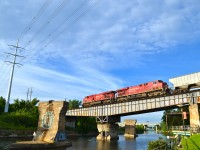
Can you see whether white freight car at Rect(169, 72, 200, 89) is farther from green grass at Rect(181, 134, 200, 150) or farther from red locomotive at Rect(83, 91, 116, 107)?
green grass at Rect(181, 134, 200, 150)

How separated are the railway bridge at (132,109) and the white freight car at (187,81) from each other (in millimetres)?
4336

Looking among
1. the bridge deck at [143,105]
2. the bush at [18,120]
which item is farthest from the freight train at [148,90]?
the bush at [18,120]

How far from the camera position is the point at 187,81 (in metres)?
51.6

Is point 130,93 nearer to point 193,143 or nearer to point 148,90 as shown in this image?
A: point 148,90

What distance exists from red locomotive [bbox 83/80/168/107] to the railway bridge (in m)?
3.44

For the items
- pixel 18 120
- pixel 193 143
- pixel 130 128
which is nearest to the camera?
pixel 193 143

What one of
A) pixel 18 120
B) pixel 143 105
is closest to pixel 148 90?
pixel 143 105

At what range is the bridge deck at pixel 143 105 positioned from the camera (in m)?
47.3

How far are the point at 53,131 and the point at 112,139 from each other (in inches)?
1081

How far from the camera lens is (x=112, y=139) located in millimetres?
64125

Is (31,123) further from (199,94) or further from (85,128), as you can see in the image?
(199,94)

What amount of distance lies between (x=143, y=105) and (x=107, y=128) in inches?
605

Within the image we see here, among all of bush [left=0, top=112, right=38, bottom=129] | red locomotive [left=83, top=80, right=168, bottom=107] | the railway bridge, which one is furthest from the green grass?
bush [left=0, top=112, right=38, bottom=129]

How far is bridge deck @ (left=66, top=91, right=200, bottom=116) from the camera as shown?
4734cm
